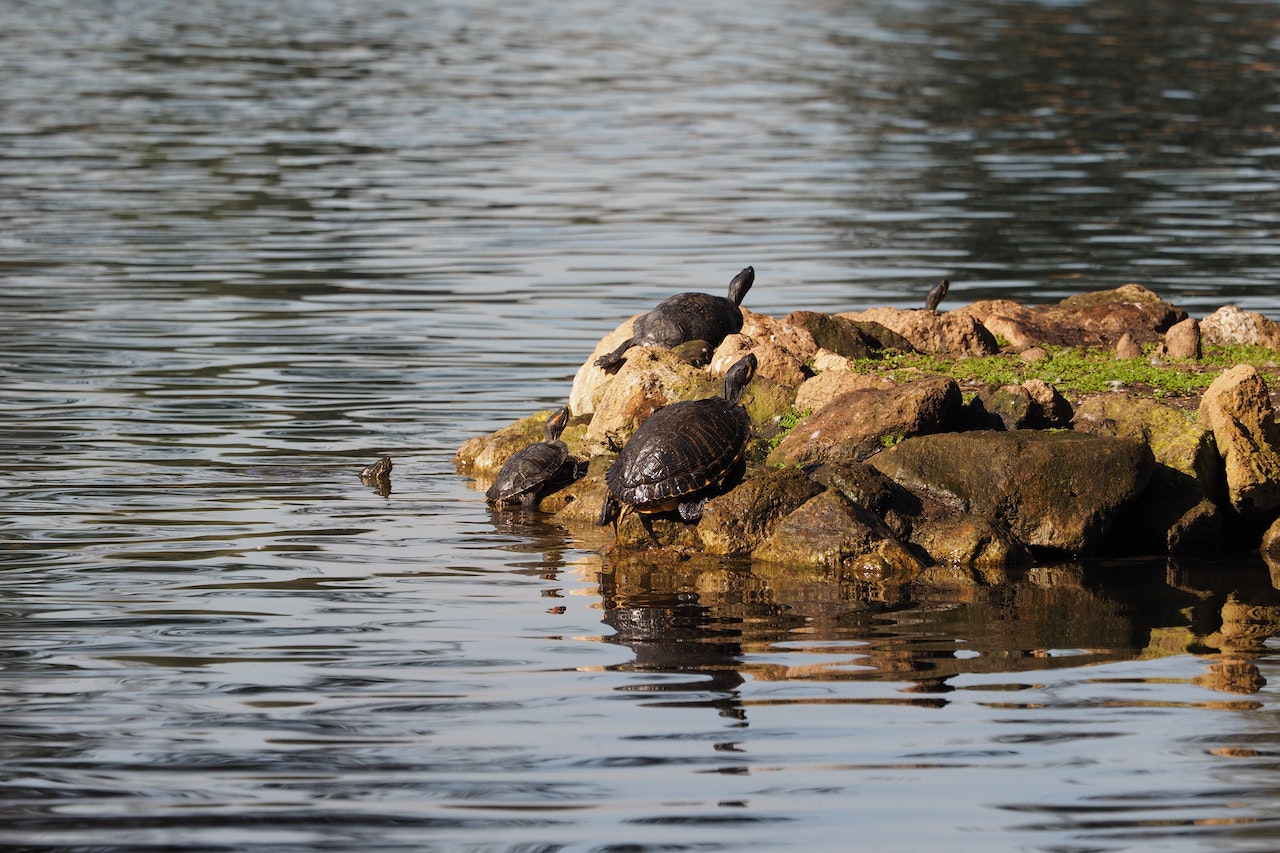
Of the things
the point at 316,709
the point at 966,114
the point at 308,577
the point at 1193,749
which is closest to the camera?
the point at 1193,749

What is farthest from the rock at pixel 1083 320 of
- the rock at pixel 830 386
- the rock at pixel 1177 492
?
the rock at pixel 1177 492

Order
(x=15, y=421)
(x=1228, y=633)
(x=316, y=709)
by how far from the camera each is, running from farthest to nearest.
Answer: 1. (x=15, y=421)
2. (x=1228, y=633)
3. (x=316, y=709)

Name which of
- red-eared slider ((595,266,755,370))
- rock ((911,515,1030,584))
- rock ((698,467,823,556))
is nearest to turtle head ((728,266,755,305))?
red-eared slider ((595,266,755,370))

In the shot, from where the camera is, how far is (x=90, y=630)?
1010cm

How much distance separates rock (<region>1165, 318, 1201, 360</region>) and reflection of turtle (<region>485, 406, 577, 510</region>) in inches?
193

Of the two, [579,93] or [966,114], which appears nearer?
[966,114]

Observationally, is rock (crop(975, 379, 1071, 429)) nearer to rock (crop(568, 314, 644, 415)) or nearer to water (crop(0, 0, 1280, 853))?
water (crop(0, 0, 1280, 853))

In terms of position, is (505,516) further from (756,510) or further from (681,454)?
(756,510)

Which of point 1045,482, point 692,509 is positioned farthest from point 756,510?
point 1045,482

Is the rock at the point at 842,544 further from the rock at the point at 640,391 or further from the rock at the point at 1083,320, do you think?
the rock at the point at 1083,320

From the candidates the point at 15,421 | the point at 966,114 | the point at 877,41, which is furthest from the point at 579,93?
the point at 15,421

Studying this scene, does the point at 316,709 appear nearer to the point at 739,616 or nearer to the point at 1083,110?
the point at 739,616

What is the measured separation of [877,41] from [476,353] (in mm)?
36509

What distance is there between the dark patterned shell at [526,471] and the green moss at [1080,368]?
97.7 inches
